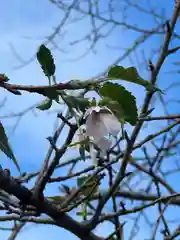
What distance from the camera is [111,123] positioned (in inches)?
13.4

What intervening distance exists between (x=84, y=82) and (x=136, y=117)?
0.04 m

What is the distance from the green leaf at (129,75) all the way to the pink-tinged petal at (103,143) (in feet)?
0.15

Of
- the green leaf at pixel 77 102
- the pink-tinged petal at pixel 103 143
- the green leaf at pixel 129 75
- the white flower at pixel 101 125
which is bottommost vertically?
the pink-tinged petal at pixel 103 143

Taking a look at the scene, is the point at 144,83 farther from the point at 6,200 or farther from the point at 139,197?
the point at 139,197

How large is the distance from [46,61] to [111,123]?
0.09 meters

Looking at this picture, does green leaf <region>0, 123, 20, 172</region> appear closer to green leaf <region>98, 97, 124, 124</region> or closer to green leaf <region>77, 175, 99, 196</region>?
green leaf <region>98, 97, 124, 124</region>

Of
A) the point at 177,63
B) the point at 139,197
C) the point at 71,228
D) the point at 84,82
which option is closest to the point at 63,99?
the point at 84,82

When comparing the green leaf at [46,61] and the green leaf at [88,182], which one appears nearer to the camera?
the green leaf at [46,61]

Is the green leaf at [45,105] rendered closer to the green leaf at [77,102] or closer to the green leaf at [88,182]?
the green leaf at [77,102]

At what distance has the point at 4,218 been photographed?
74cm

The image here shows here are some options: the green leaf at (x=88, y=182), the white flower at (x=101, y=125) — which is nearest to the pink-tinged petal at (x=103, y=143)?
the white flower at (x=101, y=125)

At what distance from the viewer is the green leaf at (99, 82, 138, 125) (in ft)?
1.11

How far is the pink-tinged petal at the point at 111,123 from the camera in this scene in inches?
13.2

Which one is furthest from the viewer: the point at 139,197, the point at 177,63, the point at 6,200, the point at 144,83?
the point at 177,63
